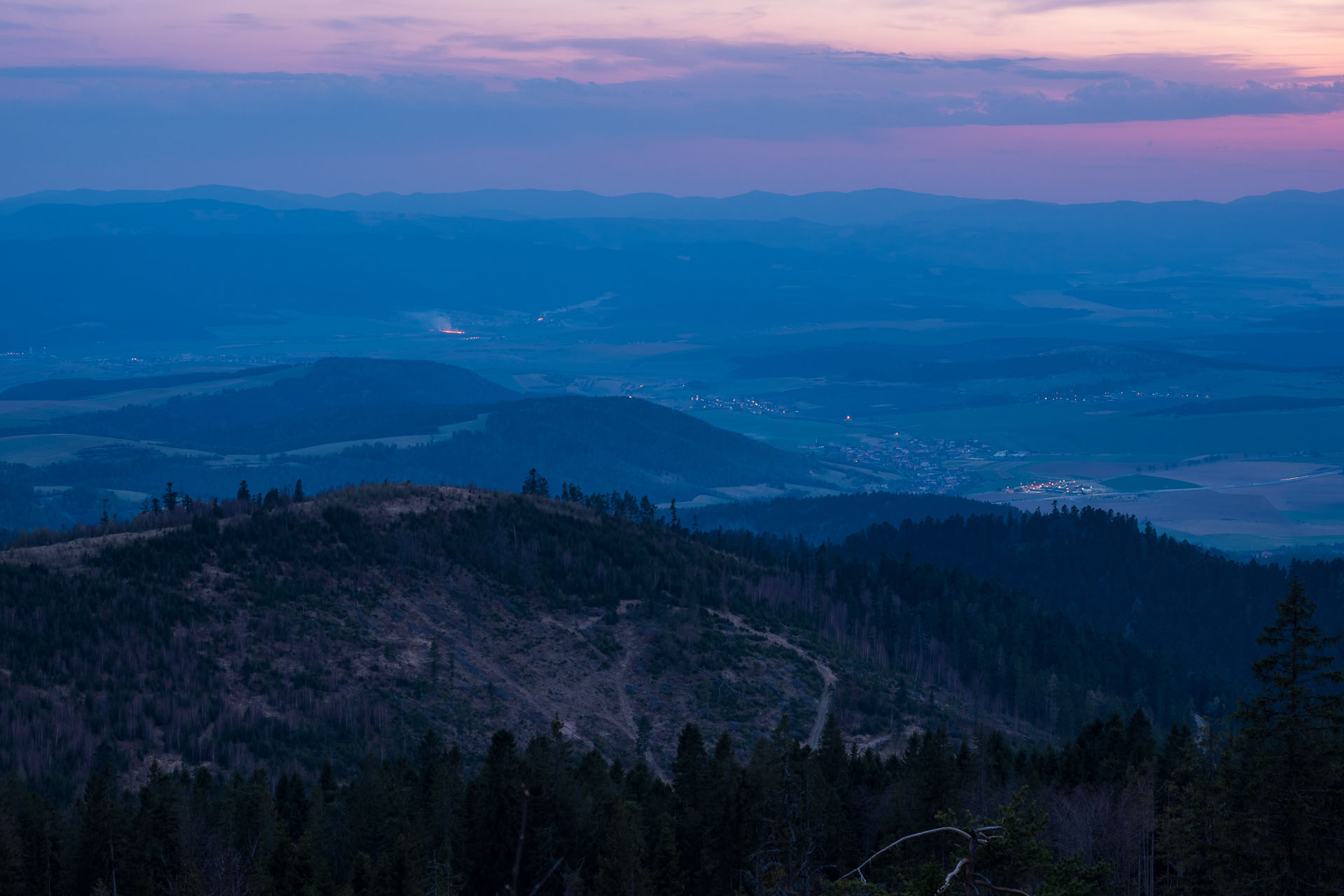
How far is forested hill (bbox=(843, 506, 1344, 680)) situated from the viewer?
128 metres

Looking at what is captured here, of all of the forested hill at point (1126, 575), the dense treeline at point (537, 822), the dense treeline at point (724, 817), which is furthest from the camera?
the forested hill at point (1126, 575)

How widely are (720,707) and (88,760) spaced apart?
32.8 meters

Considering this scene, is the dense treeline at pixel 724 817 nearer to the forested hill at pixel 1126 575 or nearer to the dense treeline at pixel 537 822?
the dense treeline at pixel 537 822

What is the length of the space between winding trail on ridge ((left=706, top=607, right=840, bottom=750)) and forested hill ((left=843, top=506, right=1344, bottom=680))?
1366 inches

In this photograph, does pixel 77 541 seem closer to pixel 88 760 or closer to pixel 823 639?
pixel 88 760

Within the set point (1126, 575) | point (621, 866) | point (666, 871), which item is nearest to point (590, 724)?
point (666, 871)

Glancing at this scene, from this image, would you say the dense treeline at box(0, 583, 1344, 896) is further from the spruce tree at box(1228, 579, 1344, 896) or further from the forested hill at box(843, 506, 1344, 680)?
the forested hill at box(843, 506, 1344, 680)

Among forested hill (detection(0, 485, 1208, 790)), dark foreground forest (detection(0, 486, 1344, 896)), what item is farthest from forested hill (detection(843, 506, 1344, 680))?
forested hill (detection(0, 485, 1208, 790))

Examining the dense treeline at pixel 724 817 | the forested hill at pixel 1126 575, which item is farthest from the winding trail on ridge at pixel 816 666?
the forested hill at pixel 1126 575

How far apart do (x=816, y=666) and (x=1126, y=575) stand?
66.2 metres

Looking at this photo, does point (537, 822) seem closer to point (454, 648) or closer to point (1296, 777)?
point (1296, 777)

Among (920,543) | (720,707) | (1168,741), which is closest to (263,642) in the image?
(720,707)

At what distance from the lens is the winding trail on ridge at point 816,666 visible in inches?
2972

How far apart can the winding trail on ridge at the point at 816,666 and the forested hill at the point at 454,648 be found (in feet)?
0.94
